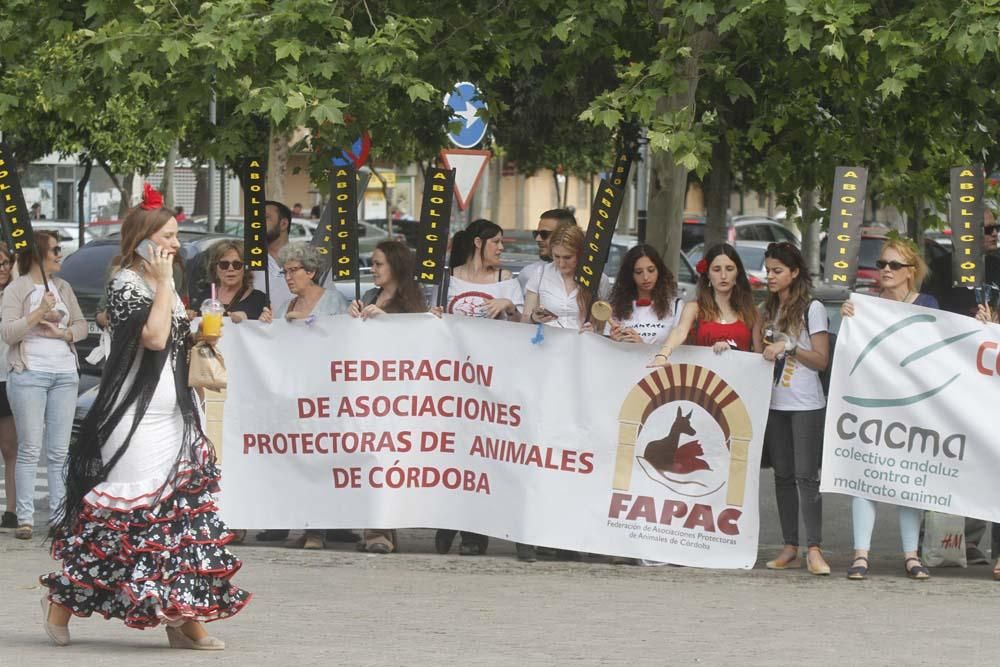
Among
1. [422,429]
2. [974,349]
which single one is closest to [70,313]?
[422,429]

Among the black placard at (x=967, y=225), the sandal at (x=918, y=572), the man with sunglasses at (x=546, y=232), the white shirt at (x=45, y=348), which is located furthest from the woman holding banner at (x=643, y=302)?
the white shirt at (x=45, y=348)

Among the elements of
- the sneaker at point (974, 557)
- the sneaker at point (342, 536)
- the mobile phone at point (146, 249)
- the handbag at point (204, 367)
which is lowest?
the sneaker at point (342, 536)

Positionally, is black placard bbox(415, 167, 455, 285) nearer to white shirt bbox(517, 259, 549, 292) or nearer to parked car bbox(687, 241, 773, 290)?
white shirt bbox(517, 259, 549, 292)

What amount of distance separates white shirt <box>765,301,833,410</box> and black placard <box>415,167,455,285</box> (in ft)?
6.55

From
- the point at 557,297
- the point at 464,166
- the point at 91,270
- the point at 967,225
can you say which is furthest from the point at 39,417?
the point at 91,270

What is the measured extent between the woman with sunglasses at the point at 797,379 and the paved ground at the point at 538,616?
403 mm

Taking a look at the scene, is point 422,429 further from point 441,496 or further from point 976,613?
point 976,613

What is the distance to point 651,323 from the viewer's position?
9.70 m

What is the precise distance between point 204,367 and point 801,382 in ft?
12.2

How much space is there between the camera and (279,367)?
1009cm

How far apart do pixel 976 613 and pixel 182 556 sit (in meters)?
3.70

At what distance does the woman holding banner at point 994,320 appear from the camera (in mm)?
9289

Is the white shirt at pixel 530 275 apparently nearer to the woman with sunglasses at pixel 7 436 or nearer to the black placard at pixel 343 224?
the black placard at pixel 343 224

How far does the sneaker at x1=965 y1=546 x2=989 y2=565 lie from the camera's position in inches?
389
